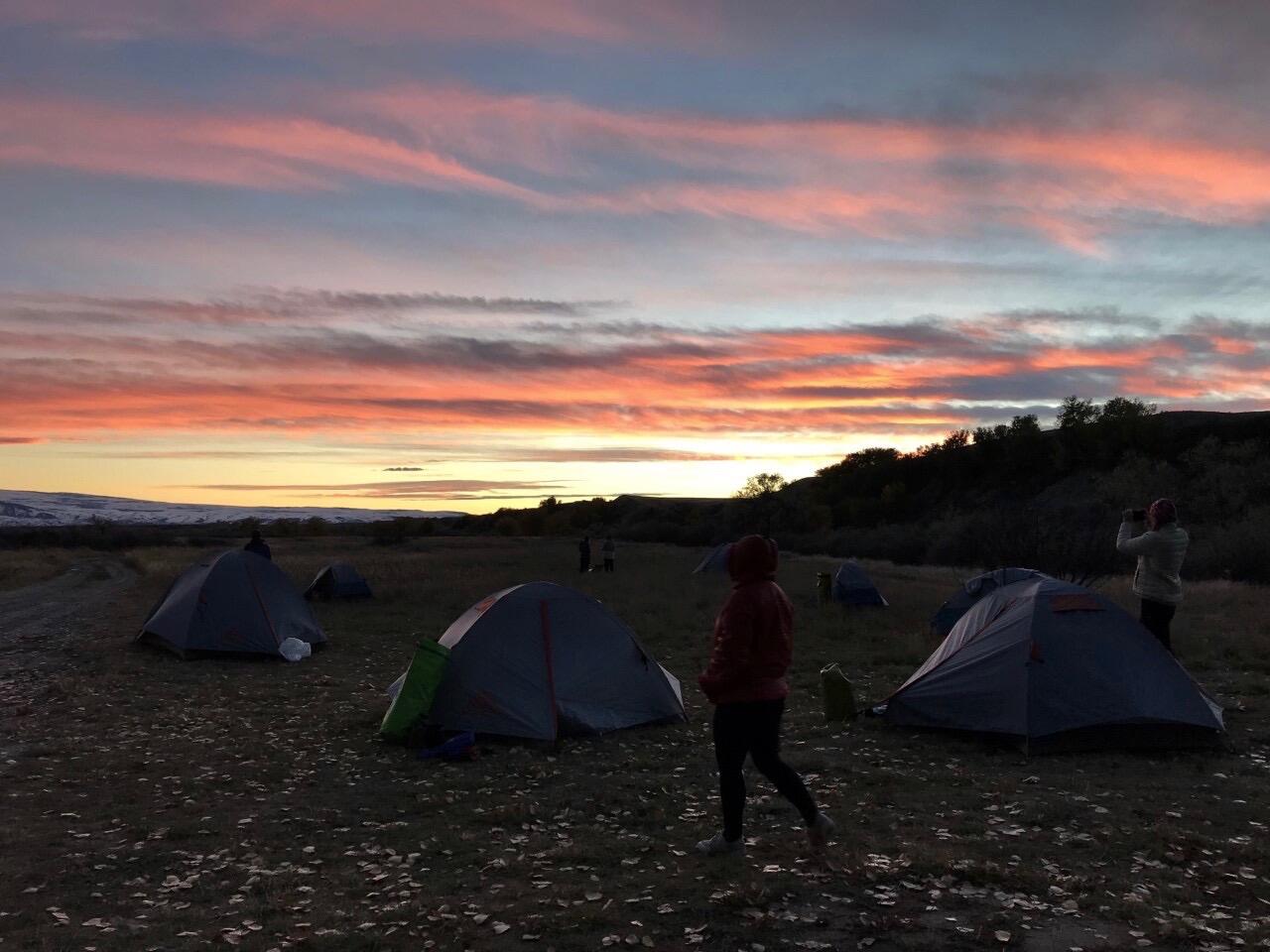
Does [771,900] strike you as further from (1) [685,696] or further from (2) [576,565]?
(2) [576,565]

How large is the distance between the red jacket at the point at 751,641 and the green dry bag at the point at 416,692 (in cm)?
593

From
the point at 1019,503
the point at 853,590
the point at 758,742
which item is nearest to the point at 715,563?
the point at 1019,503

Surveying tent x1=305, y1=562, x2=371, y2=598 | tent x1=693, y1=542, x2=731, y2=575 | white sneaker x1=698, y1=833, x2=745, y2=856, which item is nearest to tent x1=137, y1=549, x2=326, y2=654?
tent x1=305, y1=562, x2=371, y2=598

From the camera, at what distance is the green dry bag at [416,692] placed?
1223 centimetres

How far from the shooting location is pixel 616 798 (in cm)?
966

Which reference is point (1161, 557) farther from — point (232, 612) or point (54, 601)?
point (54, 601)

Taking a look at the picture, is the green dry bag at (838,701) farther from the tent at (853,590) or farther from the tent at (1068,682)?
the tent at (853,590)

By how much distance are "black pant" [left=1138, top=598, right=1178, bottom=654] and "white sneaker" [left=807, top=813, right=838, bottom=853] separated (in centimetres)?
685

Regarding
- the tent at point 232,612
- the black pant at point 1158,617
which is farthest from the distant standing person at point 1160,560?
the tent at point 232,612

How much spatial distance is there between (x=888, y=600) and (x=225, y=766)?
24.6 meters

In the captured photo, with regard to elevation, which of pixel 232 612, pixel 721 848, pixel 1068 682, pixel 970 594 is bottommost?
pixel 721 848

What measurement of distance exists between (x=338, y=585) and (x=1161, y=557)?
88.8 feet

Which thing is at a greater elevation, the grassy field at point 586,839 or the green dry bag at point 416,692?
the green dry bag at point 416,692

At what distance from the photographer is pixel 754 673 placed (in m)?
7.34
